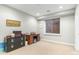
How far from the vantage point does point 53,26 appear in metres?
2.11

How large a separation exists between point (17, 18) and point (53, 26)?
976 mm

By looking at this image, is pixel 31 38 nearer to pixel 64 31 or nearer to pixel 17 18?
pixel 17 18

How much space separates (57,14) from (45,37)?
2.30 ft

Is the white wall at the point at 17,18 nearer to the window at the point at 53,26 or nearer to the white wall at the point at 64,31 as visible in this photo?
the white wall at the point at 64,31

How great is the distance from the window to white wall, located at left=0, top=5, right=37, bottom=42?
352mm

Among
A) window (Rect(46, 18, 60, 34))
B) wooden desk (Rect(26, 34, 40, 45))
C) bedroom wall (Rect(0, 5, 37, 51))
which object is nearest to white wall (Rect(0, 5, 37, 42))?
bedroom wall (Rect(0, 5, 37, 51))

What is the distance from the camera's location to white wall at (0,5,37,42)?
87.0 inches

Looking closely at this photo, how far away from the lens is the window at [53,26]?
2117mm

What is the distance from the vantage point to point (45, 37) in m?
2.30

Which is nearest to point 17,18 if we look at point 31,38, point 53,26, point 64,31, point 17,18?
point 17,18
